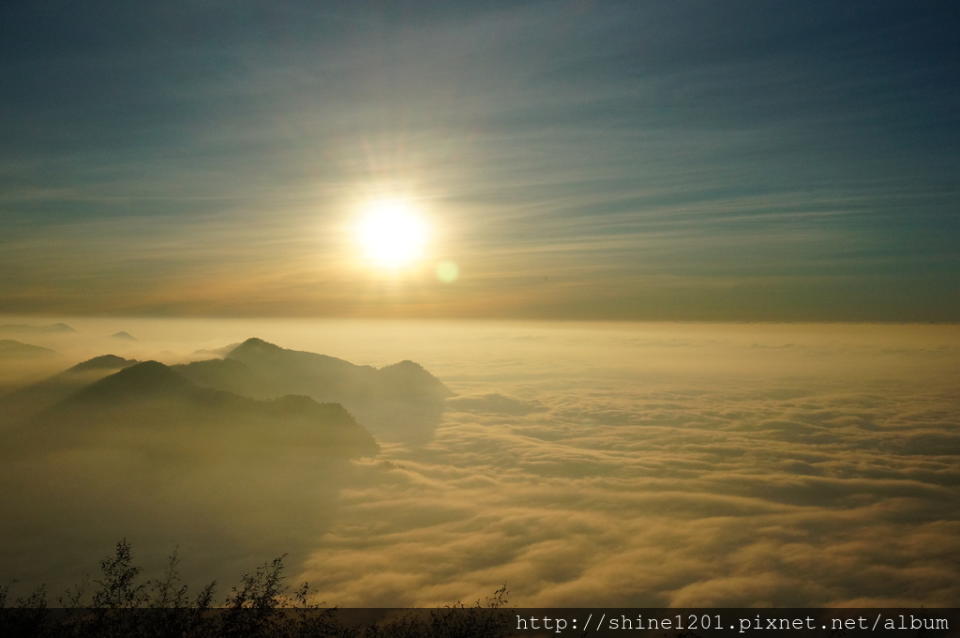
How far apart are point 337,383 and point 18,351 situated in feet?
397

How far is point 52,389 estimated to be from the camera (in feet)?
336

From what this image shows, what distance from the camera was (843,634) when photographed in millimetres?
45094

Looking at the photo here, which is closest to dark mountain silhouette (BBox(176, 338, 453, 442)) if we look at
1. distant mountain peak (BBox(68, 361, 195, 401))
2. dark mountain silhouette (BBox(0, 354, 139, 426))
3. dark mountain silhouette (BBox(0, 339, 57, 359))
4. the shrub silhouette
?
distant mountain peak (BBox(68, 361, 195, 401))

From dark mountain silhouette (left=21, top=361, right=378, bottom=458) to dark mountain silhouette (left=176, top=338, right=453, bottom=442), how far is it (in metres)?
16.6

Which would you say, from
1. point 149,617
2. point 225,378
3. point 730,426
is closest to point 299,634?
point 149,617

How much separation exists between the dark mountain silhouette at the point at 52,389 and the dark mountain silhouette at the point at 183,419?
14.3 ft

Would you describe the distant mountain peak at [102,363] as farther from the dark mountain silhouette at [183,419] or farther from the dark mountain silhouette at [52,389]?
the dark mountain silhouette at [183,419]

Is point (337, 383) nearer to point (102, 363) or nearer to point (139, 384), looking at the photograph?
point (102, 363)

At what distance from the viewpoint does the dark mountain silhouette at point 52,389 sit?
306ft

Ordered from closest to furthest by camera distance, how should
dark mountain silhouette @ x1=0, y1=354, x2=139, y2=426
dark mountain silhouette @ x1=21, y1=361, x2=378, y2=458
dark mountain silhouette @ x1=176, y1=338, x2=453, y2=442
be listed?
dark mountain silhouette @ x1=21, y1=361, x2=378, y2=458 → dark mountain silhouette @ x1=0, y1=354, x2=139, y2=426 → dark mountain silhouette @ x1=176, y1=338, x2=453, y2=442

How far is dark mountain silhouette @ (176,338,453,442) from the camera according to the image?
122688 millimetres

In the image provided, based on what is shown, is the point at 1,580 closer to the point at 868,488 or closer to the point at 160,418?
the point at 160,418

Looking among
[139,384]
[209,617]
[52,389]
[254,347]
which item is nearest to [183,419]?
[139,384]

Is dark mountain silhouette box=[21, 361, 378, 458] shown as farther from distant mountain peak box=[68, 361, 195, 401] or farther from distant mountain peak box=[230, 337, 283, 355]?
distant mountain peak box=[230, 337, 283, 355]
